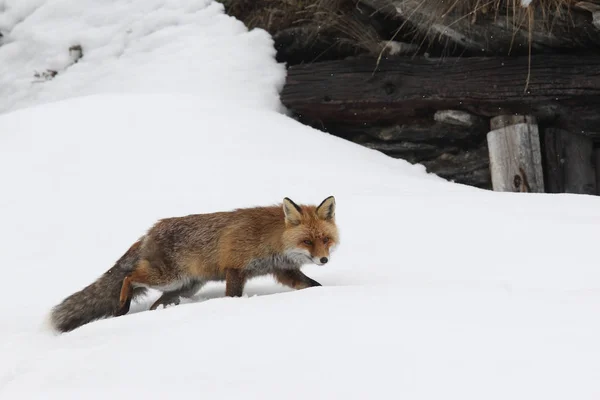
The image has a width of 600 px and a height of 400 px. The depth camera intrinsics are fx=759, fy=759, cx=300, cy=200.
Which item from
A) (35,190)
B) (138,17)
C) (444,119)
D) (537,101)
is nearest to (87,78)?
(138,17)

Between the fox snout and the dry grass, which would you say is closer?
the fox snout

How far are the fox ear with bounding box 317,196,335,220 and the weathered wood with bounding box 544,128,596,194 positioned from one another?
457 centimetres

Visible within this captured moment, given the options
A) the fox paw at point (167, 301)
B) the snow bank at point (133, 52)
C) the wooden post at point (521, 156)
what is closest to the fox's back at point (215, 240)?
the fox paw at point (167, 301)

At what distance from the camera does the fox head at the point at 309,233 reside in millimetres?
4824

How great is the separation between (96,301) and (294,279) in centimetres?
130

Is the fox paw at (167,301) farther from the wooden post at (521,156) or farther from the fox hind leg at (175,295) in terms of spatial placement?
the wooden post at (521,156)

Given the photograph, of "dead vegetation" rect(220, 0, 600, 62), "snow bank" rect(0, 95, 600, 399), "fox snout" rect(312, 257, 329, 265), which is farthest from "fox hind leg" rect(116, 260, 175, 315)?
"dead vegetation" rect(220, 0, 600, 62)

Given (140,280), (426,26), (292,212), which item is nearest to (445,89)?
(426,26)

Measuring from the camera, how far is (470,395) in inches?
107

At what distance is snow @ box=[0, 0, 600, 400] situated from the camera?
306 centimetres

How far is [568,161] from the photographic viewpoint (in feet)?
28.6

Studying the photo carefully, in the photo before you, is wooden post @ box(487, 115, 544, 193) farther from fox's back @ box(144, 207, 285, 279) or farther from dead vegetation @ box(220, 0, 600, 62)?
fox's back @ box(144, 207, 285, 279)

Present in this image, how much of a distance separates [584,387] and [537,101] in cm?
641

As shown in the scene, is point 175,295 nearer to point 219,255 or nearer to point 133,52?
point 219,255
